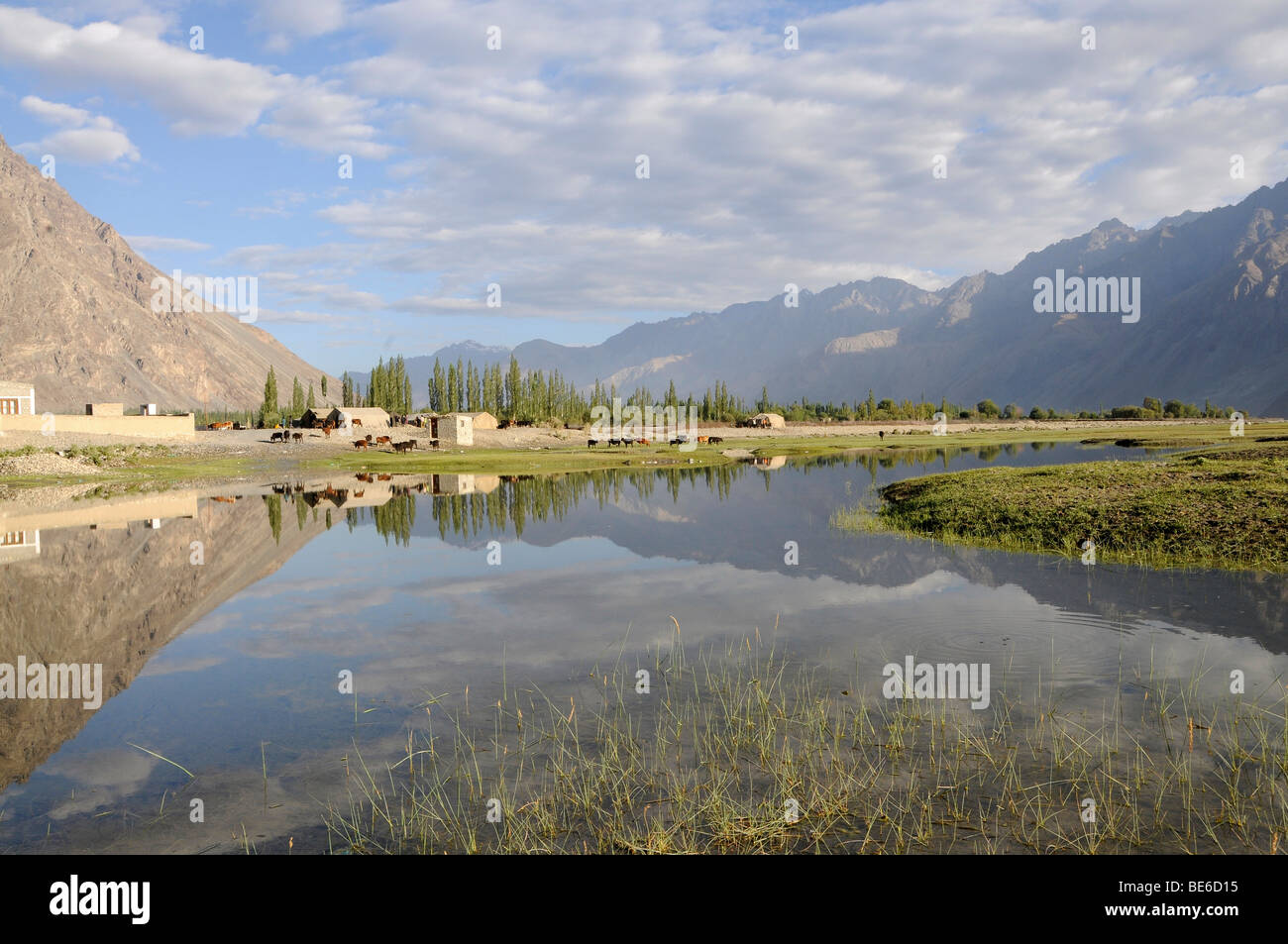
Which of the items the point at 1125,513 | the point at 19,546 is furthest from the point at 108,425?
the point at 1125,513

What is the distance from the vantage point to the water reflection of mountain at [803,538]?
18078 millimetres

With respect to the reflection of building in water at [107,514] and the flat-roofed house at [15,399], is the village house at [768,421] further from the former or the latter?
the reflection of building in water at [107,514]

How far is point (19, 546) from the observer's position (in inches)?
1102

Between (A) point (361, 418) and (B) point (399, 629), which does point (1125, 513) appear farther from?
(A) point (361, 418)

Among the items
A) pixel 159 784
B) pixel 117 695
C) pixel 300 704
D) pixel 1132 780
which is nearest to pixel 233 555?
pixel 117 695

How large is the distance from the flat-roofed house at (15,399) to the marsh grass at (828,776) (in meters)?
104

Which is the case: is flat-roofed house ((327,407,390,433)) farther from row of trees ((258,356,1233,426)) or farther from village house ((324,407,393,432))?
row of trees ((258,356,1233,426))

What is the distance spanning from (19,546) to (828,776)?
104 ft

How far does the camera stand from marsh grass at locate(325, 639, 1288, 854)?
8242 mm

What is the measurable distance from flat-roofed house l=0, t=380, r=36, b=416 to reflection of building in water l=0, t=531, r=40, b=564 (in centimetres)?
7362

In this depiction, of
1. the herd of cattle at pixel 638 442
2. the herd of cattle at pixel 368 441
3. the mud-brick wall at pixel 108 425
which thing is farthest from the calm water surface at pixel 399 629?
the herd of cattle at pixel 638 442

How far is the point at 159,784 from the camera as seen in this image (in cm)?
1005
